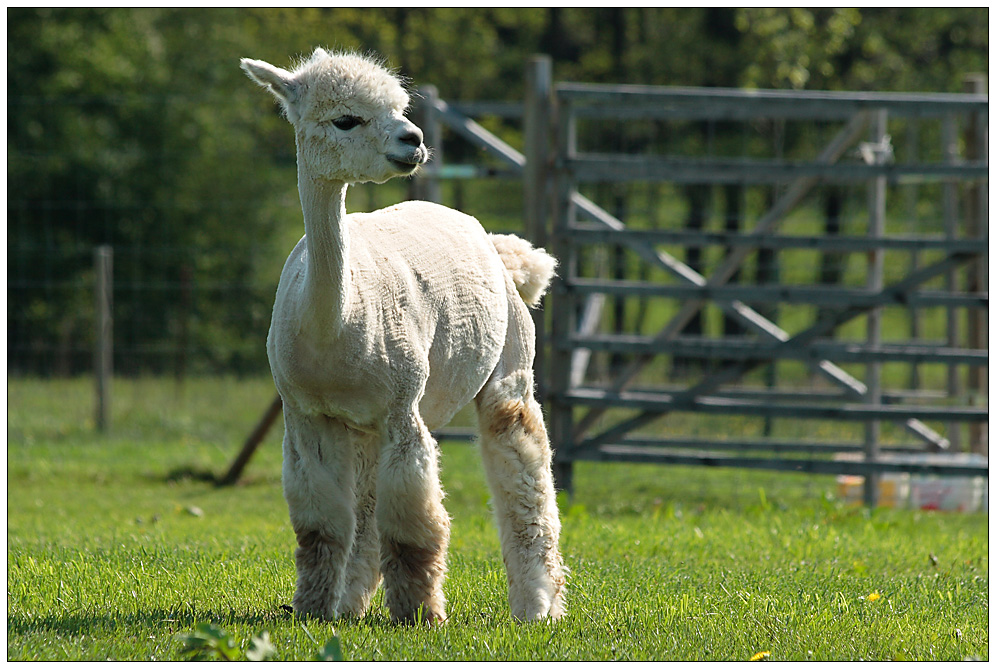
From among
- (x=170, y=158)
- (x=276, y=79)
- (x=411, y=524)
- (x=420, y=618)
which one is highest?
(x=170, y=158)

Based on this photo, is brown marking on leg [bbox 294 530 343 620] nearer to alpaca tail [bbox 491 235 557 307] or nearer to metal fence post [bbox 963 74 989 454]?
alpaca tail [bbox 491 235 557 307]

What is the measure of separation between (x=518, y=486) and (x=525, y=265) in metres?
0.95

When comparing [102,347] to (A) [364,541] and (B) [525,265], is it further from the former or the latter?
(A) [364,541]

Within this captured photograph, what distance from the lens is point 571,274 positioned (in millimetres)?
7492

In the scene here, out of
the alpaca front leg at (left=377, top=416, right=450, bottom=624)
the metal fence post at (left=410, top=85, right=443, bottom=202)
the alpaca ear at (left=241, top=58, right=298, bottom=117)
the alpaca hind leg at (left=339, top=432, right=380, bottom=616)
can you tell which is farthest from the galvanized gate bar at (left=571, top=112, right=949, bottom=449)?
the alpaca ear at (left=241, top=58, right=298, bottom=117)

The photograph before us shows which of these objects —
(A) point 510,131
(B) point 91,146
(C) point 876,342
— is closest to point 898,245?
(C) point 876,342

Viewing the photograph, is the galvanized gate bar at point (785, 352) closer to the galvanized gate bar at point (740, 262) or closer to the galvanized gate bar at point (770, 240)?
the galvanized gate bar at point (740, 262)

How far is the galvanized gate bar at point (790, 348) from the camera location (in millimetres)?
7168

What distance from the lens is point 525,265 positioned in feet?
15.5

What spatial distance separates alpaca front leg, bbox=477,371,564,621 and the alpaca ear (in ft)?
4.49

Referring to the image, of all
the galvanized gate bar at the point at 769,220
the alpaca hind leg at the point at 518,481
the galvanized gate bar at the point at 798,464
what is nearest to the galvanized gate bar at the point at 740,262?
the galvanized gate bar at the point at 769,220

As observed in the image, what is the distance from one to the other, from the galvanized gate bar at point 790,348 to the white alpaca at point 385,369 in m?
3.03

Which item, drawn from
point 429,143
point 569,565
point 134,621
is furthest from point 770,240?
point 134,621

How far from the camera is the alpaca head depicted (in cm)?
346
